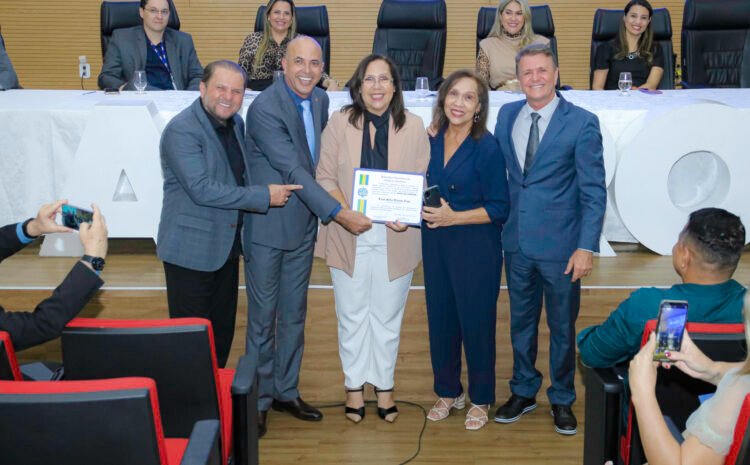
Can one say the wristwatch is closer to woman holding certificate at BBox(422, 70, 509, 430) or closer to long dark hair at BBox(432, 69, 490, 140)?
woman holding certificate at BBox(422, 70, 509, 430)

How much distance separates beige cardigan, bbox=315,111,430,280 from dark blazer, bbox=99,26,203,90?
2401 mm

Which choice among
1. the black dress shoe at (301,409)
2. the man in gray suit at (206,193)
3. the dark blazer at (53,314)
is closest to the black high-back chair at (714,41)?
the black dress shoe at (301,409)

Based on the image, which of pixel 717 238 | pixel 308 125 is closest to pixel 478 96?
pixel 308 125

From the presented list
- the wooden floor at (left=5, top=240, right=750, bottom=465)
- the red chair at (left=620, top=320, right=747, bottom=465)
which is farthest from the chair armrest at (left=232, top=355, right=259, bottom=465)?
the red chair at (left=620, top=320, right=747, bottom=465)

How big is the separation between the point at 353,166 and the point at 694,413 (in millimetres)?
1791

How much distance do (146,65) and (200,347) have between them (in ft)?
12.1

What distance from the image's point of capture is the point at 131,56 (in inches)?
208

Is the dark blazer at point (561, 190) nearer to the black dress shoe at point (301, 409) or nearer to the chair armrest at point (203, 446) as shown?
the black dress shoe at point (301, 409)

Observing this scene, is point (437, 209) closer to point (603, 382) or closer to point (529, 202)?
point (529, 202)

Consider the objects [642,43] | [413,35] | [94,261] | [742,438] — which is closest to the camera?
[742,438]

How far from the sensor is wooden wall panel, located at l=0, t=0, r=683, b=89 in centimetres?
796

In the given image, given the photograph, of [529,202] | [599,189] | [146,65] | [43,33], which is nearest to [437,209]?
[529,202]

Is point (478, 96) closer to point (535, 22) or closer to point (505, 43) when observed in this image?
point (505, 43)

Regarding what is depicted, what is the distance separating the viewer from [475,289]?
3.30m
